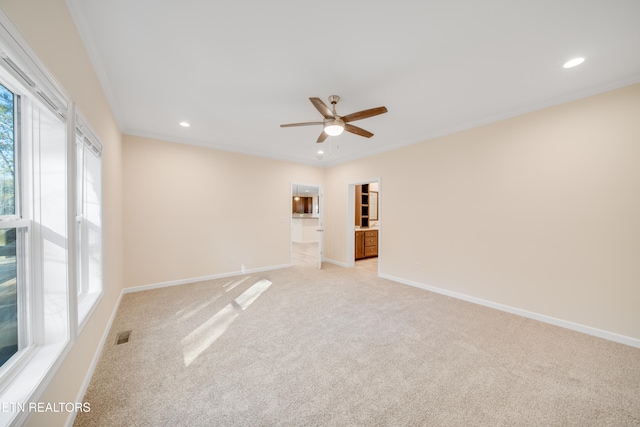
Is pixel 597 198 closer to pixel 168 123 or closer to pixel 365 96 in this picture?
pixel 365 96

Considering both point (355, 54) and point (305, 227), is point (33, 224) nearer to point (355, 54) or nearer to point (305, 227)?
point (355, 54)

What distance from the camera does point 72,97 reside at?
5.05ft

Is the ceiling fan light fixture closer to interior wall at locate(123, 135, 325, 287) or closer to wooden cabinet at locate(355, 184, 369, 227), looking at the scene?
interior wall at locate(123, 135, 325, 287)

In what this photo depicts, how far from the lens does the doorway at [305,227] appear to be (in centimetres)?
682

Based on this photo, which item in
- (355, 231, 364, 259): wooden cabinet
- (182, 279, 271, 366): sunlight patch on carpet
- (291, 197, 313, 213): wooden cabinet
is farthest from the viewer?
(291, 197, 313, 213): wooden cabinet

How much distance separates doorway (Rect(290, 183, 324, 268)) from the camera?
6.82m

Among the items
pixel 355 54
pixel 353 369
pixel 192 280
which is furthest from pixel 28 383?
pixel 192 280

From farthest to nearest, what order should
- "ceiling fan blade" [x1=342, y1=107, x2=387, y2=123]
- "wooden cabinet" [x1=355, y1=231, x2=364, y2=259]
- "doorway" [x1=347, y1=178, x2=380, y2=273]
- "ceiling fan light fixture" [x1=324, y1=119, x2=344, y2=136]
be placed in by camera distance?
"wooden cabinet" [x1=355, y1=231, x2=364, y2=259] → "doorway" [x1=347, y1=178, x2=380, y2=273] → "ceiling fan light fixture" [x1=324, y1=119, x2=344, y2=136] → "ceiling fan blade" [x1=342, y1=107, x2=387, y2=123]

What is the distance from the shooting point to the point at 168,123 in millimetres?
3482

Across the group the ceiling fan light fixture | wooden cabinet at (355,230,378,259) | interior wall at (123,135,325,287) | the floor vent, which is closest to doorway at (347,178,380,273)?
wooden cabinet at (355,230,378,259)

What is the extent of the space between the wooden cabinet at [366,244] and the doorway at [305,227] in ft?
4.02

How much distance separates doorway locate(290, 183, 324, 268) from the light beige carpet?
3187mm

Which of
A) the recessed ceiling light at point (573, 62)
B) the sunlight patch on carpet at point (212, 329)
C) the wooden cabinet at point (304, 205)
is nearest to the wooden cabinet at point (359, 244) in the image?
the sunlight patch on carpet at point (212, 329)

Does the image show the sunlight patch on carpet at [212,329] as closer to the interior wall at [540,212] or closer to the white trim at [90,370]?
the white trim at [90,370]
